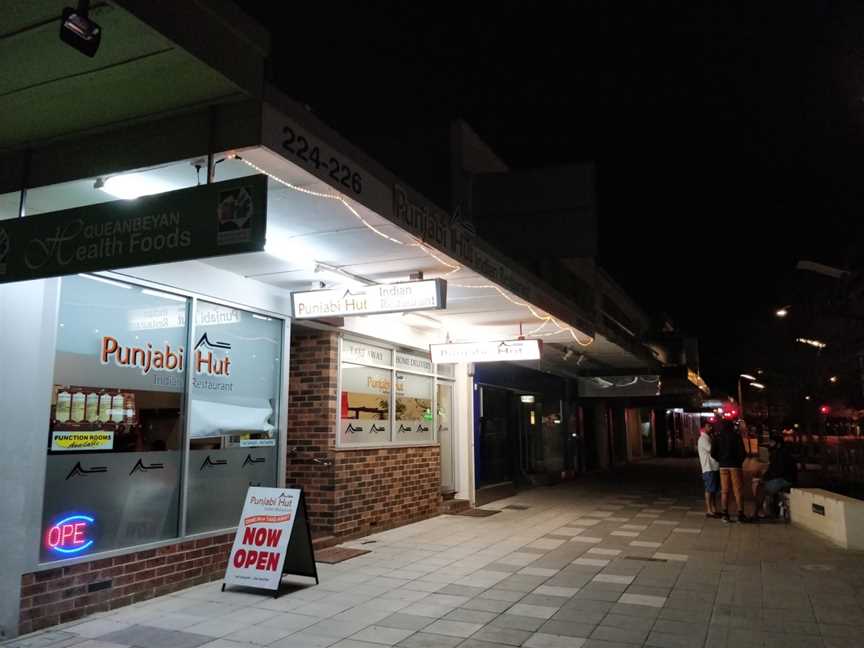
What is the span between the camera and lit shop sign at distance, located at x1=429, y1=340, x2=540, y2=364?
10531 mm

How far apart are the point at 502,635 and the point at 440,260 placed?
12.0ft

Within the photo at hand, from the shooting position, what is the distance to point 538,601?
255 inches

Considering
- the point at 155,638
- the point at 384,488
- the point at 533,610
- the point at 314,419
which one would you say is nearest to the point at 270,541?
the point at 155,638

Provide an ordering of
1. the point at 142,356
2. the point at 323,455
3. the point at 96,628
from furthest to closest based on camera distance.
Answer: the point at 323,455 → the point at 142,356 → the point at 96,628

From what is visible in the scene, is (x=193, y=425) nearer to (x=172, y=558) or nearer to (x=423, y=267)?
(x=172, y=558)

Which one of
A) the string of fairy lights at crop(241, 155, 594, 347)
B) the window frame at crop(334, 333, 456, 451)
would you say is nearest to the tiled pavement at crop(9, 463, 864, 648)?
the window frame at crop(334, 333, 456, 451)

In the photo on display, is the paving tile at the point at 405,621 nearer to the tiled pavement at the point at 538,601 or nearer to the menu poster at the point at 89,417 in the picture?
the tiled pavement at the point at 538,601

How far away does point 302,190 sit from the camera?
5031 mm

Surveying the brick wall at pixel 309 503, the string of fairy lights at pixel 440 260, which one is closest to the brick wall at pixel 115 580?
the brick wall at pixel 309 503

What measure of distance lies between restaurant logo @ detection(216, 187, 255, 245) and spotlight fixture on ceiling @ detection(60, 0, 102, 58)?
1.05 m

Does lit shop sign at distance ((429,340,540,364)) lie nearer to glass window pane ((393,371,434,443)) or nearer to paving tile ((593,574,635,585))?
glass window pane ((393,371,434,443))

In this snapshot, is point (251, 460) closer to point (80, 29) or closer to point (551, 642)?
point (551, 642)

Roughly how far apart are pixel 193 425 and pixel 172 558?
1.35 metres

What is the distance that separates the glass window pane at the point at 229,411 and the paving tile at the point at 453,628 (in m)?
2.97
